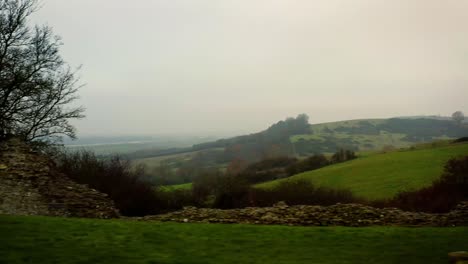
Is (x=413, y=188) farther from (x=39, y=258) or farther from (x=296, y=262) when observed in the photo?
(x=39, y=258)

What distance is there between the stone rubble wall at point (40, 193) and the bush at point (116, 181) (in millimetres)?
5520

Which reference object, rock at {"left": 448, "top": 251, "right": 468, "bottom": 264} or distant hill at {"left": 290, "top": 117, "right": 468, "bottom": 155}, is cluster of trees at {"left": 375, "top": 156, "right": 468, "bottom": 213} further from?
distant hill at {"left": 290, "top": 117, "right": 468, "bottom": 155}

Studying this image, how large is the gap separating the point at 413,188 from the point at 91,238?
29880 mm

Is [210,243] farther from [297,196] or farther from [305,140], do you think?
[305,140]

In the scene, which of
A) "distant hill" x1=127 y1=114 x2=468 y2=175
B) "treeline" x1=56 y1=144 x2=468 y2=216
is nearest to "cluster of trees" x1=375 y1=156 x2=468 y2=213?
"treeline" x1=56 y1=144 x2=468 y2=216

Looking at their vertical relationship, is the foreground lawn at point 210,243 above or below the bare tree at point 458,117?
below

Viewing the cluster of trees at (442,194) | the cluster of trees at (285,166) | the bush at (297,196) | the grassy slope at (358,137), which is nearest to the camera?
the cluster of trees at (442,194)

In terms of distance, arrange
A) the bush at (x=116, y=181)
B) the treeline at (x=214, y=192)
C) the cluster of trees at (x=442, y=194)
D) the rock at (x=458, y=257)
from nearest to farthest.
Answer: the rock at (x=458, y=257), the bush at (x=116, y=181), the treeline at (x=214, y=192), the cluster of trees at (x=442, y=194)

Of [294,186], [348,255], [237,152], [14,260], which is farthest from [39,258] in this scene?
[237,152]

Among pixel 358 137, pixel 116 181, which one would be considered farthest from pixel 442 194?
pixel 358 137

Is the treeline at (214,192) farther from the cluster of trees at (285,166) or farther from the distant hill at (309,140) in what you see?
the distant hill at (309,140)

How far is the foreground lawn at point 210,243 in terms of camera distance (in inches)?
351

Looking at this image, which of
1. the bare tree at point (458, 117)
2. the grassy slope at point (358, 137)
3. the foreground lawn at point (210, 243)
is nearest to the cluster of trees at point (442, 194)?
the foreground lawn at point (210, 243)

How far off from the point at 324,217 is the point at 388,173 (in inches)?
1158
